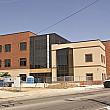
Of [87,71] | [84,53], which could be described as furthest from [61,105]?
[84,53]

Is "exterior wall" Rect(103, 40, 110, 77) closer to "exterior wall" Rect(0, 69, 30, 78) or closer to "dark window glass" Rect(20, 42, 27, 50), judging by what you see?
"exterior wall" Rect(0, 69, 30, 78)

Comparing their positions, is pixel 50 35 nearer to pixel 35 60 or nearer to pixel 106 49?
pixel 35 60

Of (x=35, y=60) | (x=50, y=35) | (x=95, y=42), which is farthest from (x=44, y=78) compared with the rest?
(x=95, y=42)

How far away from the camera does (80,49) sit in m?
64.2

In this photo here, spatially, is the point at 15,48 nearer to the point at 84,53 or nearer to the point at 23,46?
the point at 23,46

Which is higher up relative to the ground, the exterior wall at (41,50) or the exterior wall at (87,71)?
the exterior wall at (41,50)

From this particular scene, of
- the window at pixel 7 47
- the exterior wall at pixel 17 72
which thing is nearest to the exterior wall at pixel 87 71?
the exterior wall at pixel 17 72

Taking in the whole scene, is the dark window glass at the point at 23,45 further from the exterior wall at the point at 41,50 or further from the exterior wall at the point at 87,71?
the exterior wall at the point at 87,71

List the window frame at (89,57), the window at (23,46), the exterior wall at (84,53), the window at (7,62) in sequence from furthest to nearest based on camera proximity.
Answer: the window at (7,62) < the window at (23,46) < the window frame at (89,57) < the exterior wall at (84,53)


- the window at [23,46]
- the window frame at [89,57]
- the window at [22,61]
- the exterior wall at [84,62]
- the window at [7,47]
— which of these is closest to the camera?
the exterior wall at [84,62]

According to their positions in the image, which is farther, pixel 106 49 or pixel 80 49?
pixel 106 49

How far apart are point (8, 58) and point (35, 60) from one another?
27.7 feet

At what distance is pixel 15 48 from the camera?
2916 inches

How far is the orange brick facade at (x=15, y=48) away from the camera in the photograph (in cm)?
7269
